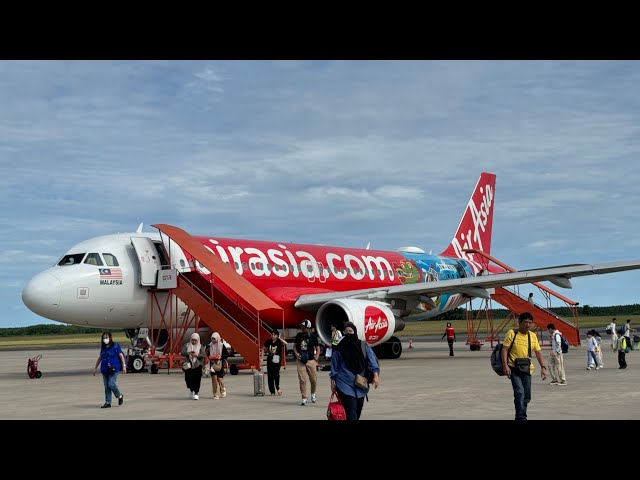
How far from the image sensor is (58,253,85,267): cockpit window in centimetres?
2395

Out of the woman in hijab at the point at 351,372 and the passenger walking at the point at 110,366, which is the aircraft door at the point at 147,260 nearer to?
the passenger walking at the point at 110,366

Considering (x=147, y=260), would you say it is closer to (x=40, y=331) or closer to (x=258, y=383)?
(x=258, y=383)

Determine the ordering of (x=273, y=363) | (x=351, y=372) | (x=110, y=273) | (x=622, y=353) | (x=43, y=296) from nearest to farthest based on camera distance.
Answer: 1. (x=351, y=372)
2. (x=273, y=363)
3. (x=43, y=296)
4. (x=622, y=353)
5. (x=110, y=273)

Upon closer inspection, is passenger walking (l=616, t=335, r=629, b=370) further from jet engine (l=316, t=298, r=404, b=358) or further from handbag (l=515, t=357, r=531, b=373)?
handbag (l=515, t=357, r=531, b=373)

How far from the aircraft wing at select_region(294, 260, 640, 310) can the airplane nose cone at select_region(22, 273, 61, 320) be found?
8.35 metres

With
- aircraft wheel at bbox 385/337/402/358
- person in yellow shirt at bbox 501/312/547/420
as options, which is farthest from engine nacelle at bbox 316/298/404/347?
person in yellow shirt at bbox 501/312/547/420

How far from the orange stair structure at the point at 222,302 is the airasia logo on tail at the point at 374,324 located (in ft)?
11.0

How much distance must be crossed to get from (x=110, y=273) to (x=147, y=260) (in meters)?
1.23

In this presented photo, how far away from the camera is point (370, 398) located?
50.7 ft

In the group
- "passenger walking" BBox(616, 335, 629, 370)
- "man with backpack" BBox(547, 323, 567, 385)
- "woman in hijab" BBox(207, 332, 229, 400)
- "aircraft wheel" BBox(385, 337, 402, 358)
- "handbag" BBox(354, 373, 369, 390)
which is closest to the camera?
"handbag" BBox(354, 373, 369, 390)

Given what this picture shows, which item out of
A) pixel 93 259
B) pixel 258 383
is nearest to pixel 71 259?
pixel 93 259

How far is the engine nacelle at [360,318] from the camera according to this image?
25.0 metres

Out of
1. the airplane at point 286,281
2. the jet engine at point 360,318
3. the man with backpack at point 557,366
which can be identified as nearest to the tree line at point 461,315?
the airplane at point 286,281
